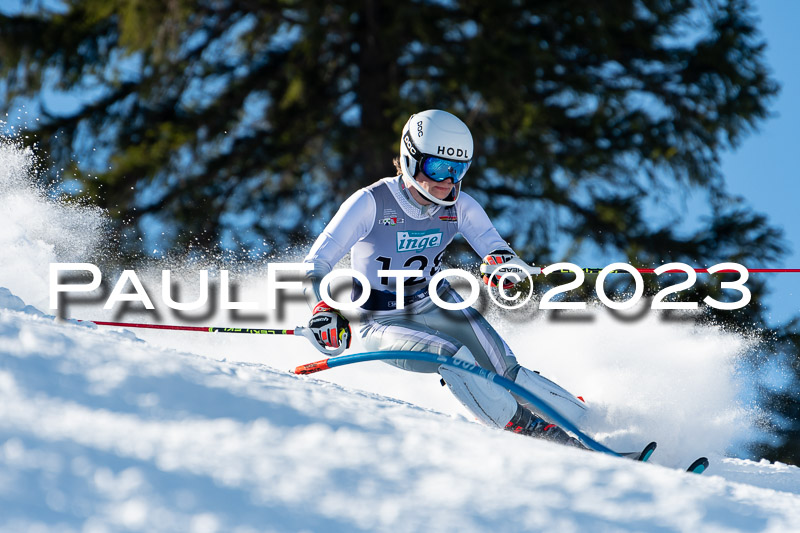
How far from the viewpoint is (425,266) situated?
4781 mm

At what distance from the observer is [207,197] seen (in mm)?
12234

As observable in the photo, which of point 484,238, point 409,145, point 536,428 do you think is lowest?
point 536,428

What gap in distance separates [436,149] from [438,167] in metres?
0.10

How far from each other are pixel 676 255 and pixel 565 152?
222 cm

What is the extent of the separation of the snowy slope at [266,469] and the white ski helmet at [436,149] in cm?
183

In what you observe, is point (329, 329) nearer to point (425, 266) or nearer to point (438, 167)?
point (425, 266)

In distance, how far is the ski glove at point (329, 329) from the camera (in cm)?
412

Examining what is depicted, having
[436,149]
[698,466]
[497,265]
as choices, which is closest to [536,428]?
[698,466]

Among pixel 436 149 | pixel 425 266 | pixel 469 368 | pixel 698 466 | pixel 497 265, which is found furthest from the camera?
pixel 497 265

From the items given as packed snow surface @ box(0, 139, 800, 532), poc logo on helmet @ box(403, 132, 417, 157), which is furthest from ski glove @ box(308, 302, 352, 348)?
poc logo on helmet @ box(403, 132, 417, 157)

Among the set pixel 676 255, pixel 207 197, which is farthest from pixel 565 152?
pixel 207 197

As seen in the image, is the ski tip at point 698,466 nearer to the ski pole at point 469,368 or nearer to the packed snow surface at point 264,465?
the ski pole at point 469,368

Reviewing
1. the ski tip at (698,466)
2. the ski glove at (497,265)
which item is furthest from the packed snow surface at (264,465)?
the ski glove at (497,265)

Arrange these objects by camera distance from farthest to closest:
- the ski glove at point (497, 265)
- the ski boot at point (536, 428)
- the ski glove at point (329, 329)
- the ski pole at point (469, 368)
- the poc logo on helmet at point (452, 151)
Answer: the ski glove at point (497, 265) → the poc logo on helmet at point (452, 151) → the ski boot at point (536, 428) → the ski glove at point (329, 329) → the ski pole at point (469, 368)
